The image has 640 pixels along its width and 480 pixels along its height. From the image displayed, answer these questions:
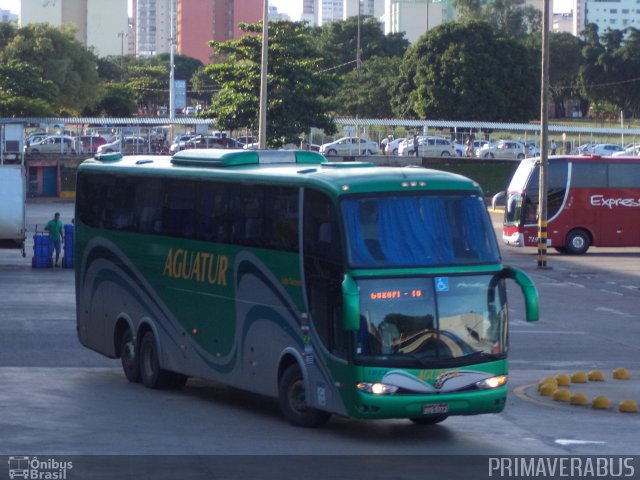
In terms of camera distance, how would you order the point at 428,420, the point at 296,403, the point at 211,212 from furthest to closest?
1. the point at 211,212
2. the point at 428,420
3. the point at 296,403

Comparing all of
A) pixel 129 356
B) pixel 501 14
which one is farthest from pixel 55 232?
pixel 501 14

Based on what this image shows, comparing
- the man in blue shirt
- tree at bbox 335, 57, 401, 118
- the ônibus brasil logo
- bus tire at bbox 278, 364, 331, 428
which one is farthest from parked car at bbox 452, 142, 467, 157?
the ônibus brasil logo

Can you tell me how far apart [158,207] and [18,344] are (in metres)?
5.63

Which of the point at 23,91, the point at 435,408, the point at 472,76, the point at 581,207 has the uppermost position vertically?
the point at 472,76

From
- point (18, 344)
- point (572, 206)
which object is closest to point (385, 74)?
point (572, 206)

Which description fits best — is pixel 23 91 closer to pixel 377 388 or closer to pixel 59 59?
pixel 59 59

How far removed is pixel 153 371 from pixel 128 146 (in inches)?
2343

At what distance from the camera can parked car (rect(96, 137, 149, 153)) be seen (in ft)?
229

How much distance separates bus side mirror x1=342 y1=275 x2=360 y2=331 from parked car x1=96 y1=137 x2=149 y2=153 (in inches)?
2304

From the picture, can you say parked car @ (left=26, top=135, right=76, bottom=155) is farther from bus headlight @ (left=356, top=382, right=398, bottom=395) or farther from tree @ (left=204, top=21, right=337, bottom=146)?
bus headlight @ (left=356, top=382, right=398, bottom=395)

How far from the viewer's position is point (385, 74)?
9325cm

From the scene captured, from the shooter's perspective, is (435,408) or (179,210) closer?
(435,408)

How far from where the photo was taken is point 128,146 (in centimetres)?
7425

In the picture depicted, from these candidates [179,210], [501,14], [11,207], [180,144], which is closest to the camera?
[179,210]
